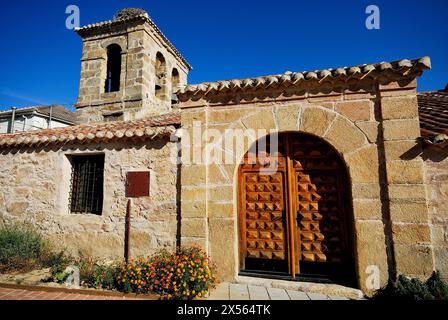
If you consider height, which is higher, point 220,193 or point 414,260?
point 220,193

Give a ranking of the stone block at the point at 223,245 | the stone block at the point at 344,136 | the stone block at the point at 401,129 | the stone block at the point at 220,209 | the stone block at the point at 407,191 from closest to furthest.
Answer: the stone block at the point at 407,191 < the stone block at the point at 401,129 < the stone block at the point at 344,136 < the stone block at the point at 223,245 < the stone block at the point at 220,209

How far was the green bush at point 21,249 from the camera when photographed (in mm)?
4719

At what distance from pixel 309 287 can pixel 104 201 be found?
4091mm

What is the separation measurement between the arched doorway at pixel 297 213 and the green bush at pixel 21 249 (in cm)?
412

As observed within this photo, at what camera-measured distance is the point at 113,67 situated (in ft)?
33.6

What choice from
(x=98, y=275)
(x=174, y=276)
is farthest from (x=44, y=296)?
(x=174, y=276)

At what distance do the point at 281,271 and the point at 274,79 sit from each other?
3.28 m

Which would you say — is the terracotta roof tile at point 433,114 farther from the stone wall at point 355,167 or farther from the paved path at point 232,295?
the paved path at point 232,295

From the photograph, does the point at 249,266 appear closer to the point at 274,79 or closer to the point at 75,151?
the point at 274,79

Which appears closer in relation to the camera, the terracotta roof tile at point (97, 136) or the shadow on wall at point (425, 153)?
the shadow on wall at point (425, 153)

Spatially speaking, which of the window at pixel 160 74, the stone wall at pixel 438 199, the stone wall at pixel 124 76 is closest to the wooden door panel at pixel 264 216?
the stone wall at pixel 438 199

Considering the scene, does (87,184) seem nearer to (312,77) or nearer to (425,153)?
(312,77)

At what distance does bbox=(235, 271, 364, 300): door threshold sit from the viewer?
3.60m
